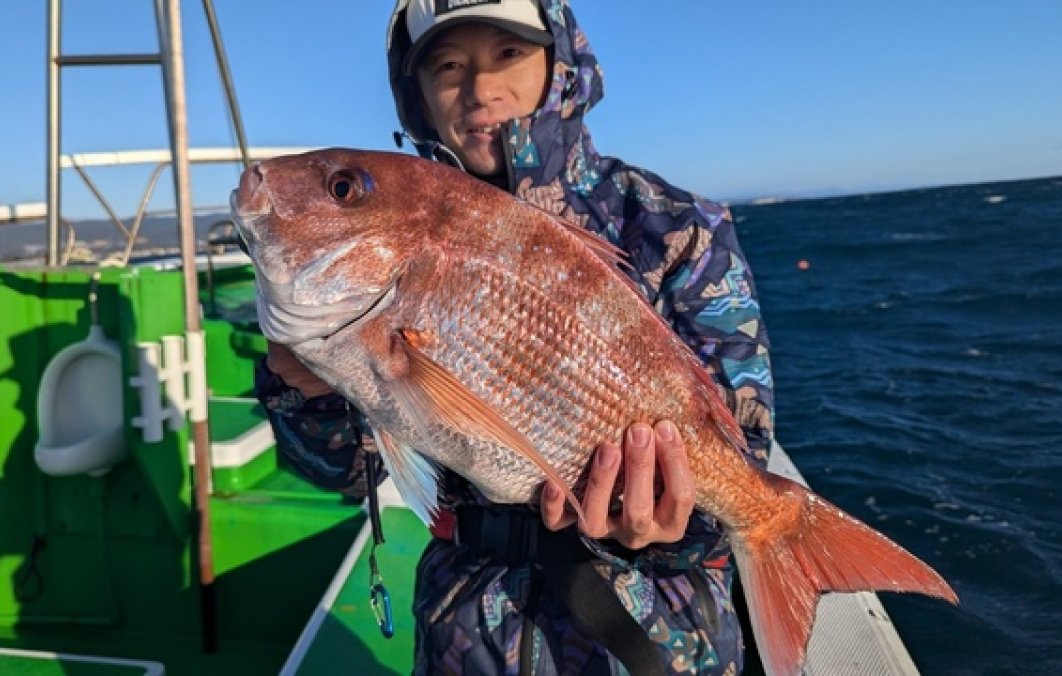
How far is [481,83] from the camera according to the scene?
1.96 m

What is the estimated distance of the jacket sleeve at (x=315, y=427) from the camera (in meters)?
1.90

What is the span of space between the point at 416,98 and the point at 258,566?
8.89ft

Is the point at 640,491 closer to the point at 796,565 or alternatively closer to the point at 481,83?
the point at 796,565

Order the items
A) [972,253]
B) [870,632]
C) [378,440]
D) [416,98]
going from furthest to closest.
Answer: [972,253] < [870,632] < [416,98] < [378,440]

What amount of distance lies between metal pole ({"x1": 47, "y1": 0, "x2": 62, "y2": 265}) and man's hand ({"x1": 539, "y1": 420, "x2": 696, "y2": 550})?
12.5 feet

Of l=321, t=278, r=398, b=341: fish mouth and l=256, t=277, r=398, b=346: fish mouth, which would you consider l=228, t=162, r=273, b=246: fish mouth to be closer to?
l=256, t=277, r=398, b=346: fish mouth

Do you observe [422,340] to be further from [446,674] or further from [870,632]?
[870,632]

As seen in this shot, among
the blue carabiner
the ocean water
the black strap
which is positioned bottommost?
the ocean water

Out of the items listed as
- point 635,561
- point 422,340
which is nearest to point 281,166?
point 422,340

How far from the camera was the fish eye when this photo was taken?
1.55 metres

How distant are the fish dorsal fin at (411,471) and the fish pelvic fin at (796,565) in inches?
30.9

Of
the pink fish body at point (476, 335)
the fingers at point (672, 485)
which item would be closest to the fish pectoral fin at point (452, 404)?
the pink fish body at point (476, 335)

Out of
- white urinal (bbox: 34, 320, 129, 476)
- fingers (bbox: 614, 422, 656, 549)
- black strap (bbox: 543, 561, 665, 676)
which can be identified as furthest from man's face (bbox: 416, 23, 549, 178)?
white urinal (bbox: 34, 320, 129, 476)

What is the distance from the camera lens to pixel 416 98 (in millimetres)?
2279
